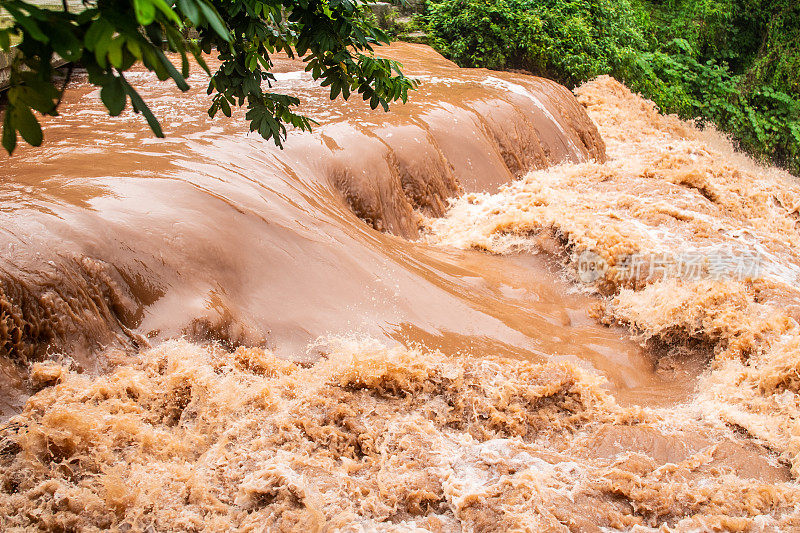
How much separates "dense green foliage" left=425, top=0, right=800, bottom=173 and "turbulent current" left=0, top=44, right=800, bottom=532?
531cm

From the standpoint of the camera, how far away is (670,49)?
42.0ft

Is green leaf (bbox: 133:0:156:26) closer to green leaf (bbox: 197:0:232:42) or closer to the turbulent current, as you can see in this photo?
green leaf (bbox: 197:0:232:42)

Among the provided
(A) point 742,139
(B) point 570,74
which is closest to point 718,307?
(B) point 570,74

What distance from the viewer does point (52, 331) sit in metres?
2.81

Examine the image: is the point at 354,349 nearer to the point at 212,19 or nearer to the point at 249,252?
Answer: the point at 249,252

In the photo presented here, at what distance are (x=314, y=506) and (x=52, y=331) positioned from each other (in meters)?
1.41

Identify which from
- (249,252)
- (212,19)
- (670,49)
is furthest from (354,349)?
(670,49)

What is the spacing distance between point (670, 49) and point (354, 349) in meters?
12.0

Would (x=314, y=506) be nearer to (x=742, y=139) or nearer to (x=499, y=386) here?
(x=499, y=386)

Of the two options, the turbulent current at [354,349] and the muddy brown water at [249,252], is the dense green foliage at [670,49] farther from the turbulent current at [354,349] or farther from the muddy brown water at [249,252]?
the turbulent current at [354,349]

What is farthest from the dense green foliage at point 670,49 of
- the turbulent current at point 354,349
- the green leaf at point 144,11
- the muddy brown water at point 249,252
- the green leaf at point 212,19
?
the green leaf at point 144,11

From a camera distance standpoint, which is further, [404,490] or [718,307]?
[718,307]

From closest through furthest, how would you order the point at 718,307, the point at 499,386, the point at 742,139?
the point at 499,386
the point at 718,307
the point at 742,139

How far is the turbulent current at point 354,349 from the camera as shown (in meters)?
2.54
